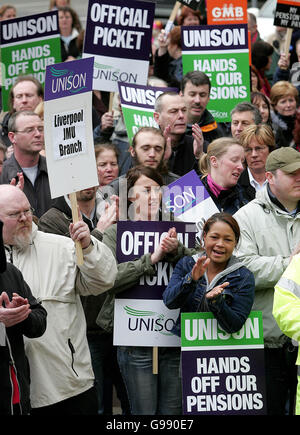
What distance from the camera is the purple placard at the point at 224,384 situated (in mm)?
7051

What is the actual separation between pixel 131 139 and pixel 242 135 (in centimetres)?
107

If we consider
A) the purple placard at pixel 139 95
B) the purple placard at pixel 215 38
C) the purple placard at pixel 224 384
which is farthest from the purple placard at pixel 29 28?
the purple placard at pixel 224 384

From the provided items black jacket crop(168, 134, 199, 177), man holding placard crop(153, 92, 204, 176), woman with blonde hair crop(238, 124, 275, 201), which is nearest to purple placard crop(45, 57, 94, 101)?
woman with blonde hair crop(238, 124, 275, 201)

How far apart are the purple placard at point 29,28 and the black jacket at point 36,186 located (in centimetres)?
259

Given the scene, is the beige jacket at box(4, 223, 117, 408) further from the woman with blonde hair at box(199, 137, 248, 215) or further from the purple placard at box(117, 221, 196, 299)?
the woman with blonde hair at box(199, 137, 248, 215)

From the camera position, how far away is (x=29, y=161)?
905 centimetres

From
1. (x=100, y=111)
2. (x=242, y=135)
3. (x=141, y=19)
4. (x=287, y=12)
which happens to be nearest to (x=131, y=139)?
(x=242, y=135)

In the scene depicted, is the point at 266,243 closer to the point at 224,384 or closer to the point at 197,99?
the point at 224,384

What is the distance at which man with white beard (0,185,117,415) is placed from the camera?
259 inches

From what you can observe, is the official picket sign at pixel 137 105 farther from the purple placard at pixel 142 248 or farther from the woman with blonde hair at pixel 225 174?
the purple placard at pixel 142 248

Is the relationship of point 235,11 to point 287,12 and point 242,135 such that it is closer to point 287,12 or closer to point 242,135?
point 287,12

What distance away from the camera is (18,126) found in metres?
9.00
